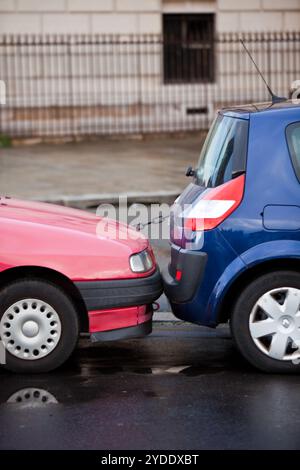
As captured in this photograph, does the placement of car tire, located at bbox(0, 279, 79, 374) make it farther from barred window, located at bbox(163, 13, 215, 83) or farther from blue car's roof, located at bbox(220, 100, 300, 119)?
barred window, located at bbox(163, 13, 215, 83)

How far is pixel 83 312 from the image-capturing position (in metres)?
6.21

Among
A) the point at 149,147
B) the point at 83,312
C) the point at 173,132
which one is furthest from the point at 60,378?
the point at 173,132

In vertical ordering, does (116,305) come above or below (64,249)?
below

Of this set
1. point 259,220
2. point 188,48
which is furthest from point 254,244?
point 188,48

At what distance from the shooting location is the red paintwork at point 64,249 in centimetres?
604

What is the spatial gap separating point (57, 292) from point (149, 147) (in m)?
13.0

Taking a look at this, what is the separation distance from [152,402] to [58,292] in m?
0.96

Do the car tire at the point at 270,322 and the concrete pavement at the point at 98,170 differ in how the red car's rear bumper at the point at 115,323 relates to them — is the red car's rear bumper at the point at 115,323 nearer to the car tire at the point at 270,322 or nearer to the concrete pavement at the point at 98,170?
the car tire at the point at 270,322

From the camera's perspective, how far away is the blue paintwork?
600cm

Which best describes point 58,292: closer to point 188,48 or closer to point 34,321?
point 34,321

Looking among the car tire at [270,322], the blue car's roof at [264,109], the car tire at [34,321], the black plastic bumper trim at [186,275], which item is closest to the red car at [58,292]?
the car tire at [34,321]

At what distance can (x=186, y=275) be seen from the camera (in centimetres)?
618

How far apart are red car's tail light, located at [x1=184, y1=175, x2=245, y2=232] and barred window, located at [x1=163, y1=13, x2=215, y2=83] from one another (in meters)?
15.3
